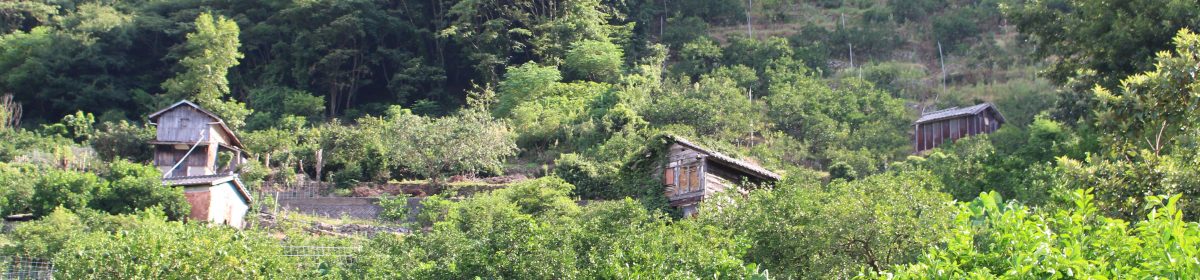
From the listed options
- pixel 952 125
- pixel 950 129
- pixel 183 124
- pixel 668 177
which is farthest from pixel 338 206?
pixel 952 125

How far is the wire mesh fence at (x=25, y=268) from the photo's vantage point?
2697cm

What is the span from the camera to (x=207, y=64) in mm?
46688

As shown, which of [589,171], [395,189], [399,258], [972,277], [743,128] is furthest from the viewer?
[743,128]

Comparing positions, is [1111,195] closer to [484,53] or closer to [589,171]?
[589,171]

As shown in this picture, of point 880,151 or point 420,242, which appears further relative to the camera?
point 880,151

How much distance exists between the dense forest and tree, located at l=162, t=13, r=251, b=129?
4.5 inches

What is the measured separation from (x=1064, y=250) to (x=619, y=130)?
30578mm

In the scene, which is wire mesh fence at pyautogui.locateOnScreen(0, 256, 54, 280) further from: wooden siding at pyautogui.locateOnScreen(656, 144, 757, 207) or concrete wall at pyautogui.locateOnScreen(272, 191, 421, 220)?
wooden siding at pyautogui.locateOnScreen(656, 144, 757, 207)

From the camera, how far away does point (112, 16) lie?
5253cm

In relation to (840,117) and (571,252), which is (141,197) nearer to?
(571,252)

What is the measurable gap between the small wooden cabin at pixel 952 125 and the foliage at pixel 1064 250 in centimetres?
3011

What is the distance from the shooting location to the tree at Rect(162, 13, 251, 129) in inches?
1822

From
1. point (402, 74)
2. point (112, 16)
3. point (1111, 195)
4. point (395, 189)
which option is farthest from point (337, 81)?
point (1111, 195)

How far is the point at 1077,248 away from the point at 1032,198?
15109 millimetres
